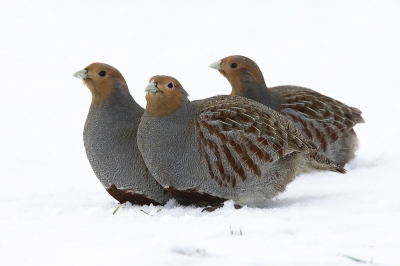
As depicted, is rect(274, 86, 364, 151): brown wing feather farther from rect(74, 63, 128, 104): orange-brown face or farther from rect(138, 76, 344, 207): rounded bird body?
rect(74, 63, 128, 104): orange-brown face

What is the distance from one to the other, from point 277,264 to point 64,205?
8.43 ft

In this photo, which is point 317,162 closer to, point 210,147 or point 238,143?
point 238,143

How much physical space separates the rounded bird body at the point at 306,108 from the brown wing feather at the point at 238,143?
1708mm

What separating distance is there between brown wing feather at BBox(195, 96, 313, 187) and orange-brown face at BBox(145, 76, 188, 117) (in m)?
0.20

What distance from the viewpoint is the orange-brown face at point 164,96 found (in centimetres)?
430

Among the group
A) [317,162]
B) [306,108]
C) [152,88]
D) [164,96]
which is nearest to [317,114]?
[306,108]

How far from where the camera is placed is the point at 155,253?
2.99m

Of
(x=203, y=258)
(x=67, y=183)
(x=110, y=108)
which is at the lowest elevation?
(x=67, y=183)

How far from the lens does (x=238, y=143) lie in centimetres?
435

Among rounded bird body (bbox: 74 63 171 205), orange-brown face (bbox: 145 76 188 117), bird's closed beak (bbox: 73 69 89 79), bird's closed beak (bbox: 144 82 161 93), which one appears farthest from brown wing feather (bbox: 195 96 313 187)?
bird's closed beak (bbox: 73 69 89 79)

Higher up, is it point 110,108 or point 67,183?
point 110,108


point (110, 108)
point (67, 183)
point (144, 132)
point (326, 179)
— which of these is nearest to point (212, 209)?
point (144, 132)

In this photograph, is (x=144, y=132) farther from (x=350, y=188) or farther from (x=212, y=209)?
(x=350, y=188)

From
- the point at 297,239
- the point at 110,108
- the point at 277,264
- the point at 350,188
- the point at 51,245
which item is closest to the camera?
the point at 277,264
